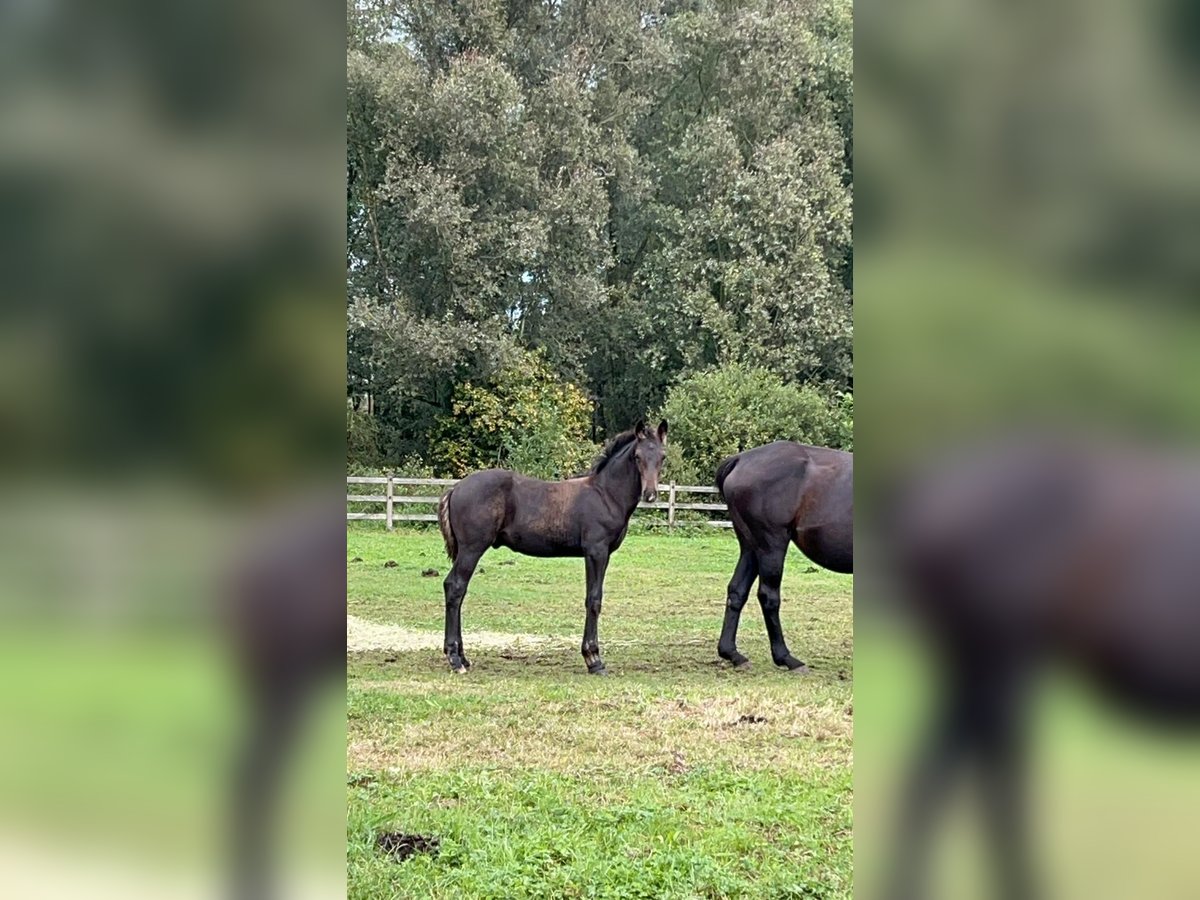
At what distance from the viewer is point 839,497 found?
18.0 feet

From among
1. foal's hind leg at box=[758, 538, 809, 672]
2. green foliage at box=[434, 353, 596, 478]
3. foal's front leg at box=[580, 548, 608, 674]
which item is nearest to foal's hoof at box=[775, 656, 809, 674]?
foal's hind leg at box=[758, 538, 809, 672]

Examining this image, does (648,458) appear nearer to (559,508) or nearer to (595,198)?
(559,508)

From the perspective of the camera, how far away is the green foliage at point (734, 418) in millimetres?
12164

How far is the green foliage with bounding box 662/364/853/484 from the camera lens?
1216 centimetres

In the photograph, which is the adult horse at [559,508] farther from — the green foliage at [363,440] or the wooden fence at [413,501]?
the green foliage at [363,440]

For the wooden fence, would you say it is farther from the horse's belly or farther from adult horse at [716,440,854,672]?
adult horse at [716,440,854,672]

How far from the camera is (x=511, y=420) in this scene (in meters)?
12.8

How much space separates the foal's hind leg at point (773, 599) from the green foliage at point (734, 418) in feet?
20.5
